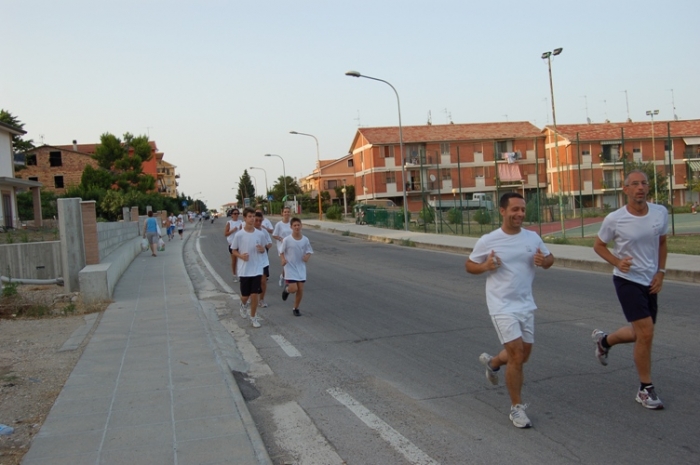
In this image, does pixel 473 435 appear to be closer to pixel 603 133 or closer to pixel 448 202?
pixel 448 202

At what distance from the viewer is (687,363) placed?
21.5 feet

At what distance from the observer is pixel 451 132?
6956cm

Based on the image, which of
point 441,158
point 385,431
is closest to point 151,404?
point 385,431

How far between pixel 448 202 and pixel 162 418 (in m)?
54.7

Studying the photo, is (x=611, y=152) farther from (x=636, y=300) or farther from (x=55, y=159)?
(x=55, y=159)

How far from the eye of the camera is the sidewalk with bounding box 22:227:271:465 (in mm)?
4703

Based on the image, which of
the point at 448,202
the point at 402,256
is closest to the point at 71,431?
the point at 402,256

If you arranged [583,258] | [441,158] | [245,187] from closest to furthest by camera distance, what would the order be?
[583,258] → [441,158] → [245,187]

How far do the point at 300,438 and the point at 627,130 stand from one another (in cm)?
5733

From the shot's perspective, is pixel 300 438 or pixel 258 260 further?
pixel 258 260

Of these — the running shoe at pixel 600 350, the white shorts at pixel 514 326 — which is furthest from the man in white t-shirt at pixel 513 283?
the running shoe at pixel 600 350

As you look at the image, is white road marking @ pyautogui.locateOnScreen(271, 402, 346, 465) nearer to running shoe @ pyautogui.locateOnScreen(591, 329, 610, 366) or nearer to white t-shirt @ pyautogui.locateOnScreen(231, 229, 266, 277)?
running shoe @ pyautogui.locateOnScreen(591, 329, 610, 366)

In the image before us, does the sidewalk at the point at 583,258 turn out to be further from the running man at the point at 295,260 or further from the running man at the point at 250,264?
the running man at the point at 250,264

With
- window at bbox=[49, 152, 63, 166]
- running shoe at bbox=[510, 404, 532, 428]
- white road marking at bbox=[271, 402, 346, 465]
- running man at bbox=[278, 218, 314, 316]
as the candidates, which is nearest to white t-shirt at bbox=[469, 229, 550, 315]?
running shoe at bbox=[510, 404, 532, 428]
